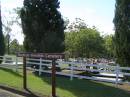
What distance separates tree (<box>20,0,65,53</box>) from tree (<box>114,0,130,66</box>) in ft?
22.6

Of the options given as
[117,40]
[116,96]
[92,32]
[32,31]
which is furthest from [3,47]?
[92,32]

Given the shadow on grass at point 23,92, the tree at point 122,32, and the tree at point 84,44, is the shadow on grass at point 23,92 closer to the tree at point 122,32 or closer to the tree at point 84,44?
the tree at point 122,32

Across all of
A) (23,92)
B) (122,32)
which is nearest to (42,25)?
(122,32)

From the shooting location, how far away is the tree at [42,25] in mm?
24844

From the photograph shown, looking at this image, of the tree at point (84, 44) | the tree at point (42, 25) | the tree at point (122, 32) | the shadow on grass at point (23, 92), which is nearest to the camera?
the shadow on grass at point (23, 92)

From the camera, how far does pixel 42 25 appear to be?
25.3 m

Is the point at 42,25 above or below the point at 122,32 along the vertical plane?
above

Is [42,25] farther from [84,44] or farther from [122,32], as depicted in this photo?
[84,44]

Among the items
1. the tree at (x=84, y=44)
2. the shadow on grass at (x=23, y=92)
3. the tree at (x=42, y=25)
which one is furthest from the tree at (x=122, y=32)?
the tree at (x=84, y=44)

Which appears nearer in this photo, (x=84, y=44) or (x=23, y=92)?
(x=23, y=92)

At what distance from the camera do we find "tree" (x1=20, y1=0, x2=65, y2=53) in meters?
24.8

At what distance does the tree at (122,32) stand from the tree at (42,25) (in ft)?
22.6

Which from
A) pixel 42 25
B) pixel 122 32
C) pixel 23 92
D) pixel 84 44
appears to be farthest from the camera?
pixel 84 44

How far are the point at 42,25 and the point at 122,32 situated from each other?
27.1ft
